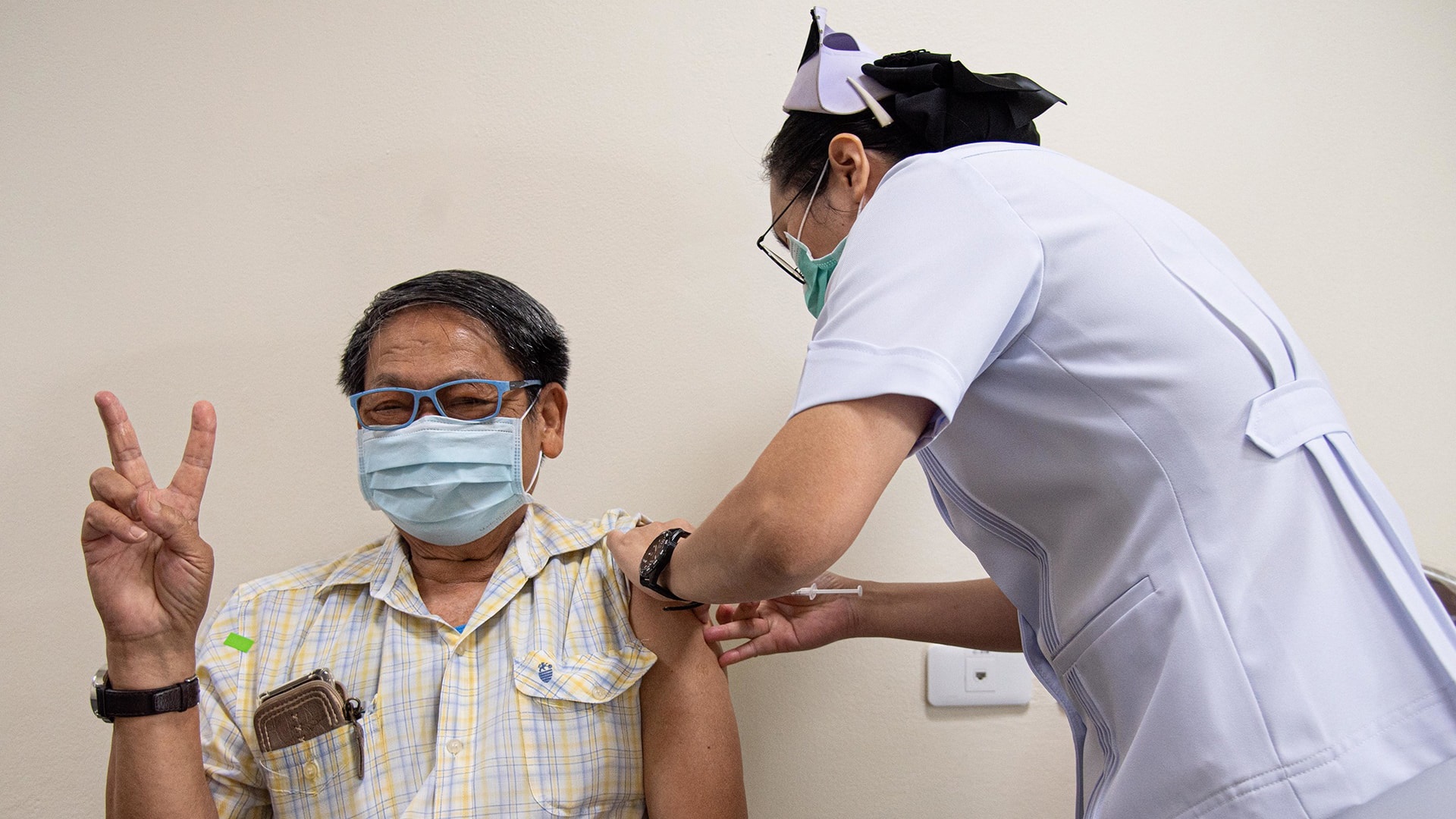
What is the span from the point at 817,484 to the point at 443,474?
0.69 m

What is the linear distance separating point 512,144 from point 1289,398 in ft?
4.18

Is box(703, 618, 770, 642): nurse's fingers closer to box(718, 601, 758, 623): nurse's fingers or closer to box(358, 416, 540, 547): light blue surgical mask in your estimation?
box(718, 601, 758, 623): nurse's fingers

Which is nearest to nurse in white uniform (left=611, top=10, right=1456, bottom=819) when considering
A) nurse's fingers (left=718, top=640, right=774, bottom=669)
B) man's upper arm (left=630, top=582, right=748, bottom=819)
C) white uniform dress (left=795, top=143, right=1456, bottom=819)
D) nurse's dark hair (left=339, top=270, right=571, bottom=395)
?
white uniform dress (left=795, top=143, right=1456, bottom=819)

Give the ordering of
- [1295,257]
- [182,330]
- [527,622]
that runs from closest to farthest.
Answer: [527,622] < [182,330] < [1295,257]

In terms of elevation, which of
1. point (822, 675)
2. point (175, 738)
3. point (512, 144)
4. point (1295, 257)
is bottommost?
point (822, 675)

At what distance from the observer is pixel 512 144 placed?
1621 mm

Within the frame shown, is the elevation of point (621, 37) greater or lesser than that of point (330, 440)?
greater

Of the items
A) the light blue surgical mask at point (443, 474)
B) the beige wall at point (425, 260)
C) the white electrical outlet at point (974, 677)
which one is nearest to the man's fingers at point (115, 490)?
the light blue surgical mask at point (443, 474)

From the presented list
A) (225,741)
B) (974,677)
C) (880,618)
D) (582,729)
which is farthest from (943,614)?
(225,741)

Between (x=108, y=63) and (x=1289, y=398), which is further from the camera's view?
(x=108, y=63)

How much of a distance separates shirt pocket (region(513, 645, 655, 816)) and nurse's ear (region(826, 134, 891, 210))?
691 millimetres

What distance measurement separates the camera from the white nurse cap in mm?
1142

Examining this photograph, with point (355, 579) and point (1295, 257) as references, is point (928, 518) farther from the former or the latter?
point (355, 579)

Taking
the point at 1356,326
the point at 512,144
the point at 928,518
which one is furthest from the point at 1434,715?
the point at 512,144
